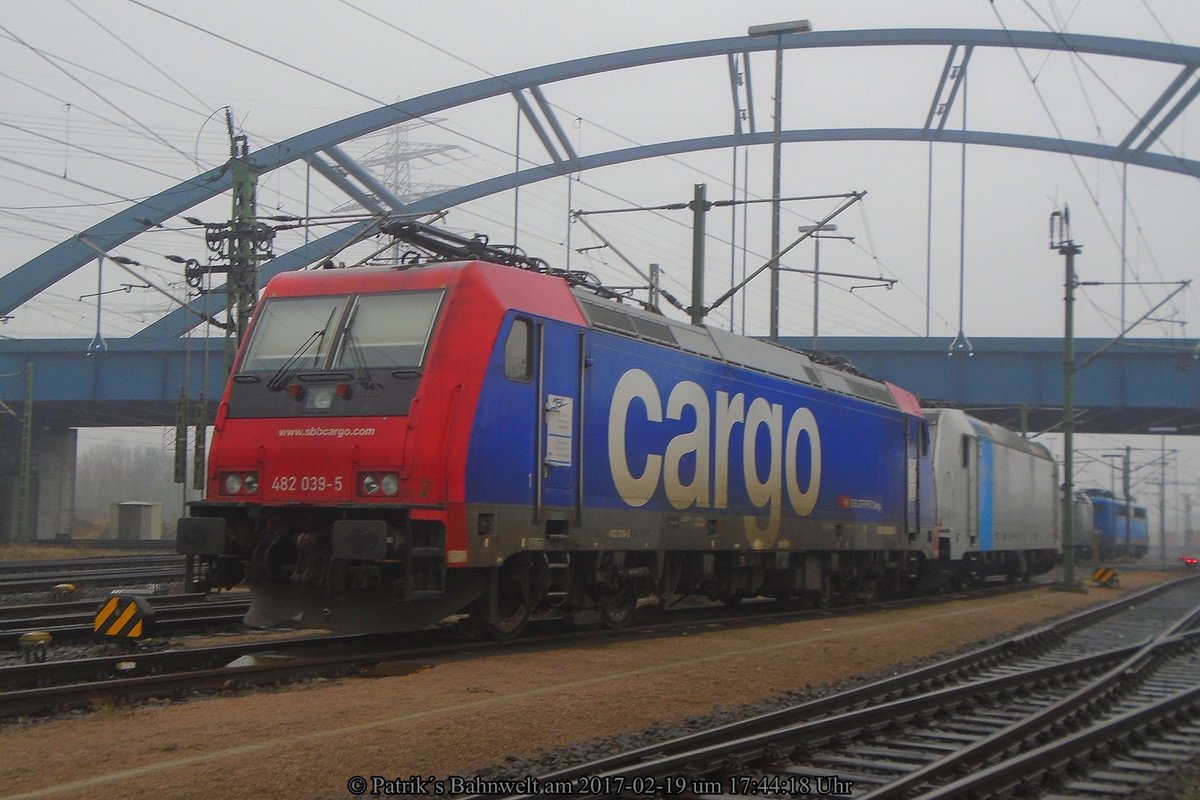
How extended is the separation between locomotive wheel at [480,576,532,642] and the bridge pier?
42687 mm

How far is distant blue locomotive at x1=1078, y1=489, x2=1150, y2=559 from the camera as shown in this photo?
61719 millimetres

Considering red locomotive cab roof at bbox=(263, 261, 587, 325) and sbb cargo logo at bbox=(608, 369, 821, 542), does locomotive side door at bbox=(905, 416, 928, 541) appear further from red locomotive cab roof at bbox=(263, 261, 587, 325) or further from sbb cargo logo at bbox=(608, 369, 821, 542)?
red locomotive cab roof at bbox=(263, 261, 587, 325)

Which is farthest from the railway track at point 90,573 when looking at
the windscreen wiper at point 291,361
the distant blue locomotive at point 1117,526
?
the distant blue locomotive at point 1117,526

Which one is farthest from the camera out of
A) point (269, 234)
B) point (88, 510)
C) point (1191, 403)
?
point (88, 510)

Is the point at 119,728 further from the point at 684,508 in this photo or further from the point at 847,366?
the point at 847,366

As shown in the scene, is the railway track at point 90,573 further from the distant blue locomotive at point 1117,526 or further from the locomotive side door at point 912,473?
the distant blue locomotive at point 1117,526

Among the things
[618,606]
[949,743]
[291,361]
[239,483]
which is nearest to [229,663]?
[239,483]

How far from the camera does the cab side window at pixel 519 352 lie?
464 inches

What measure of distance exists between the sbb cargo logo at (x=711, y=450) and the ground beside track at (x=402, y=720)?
192 cm

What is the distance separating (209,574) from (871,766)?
6881mm

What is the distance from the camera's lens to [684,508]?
1484cm

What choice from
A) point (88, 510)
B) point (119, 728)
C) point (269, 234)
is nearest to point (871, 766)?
point (119, 728)

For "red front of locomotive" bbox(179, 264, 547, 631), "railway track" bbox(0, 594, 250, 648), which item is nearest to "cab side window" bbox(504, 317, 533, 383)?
"red front of locomotive" bbox(179, 264, 547, 631)

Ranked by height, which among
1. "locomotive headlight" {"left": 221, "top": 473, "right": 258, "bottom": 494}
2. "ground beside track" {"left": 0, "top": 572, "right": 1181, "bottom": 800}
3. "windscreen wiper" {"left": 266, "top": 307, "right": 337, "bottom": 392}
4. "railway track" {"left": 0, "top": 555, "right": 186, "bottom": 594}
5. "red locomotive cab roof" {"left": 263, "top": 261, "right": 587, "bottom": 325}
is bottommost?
"railway track" {"left": 0, "top": 555, "right": 186, "bottom": 594}
